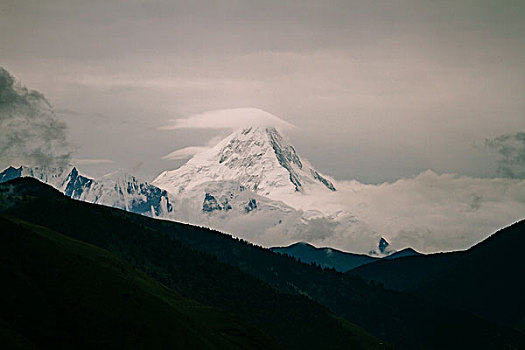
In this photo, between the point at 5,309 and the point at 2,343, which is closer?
the point at 2,343

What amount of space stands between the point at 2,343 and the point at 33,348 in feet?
32.8

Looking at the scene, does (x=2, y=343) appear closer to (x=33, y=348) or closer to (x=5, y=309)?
(x=33, y=348)

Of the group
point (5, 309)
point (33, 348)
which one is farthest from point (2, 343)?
point (5, 309)

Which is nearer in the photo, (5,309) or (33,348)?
(33,348)

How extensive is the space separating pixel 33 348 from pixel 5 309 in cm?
2424

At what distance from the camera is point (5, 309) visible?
199 metres

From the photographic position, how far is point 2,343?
6742 inches

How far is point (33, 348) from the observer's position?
589 ft
